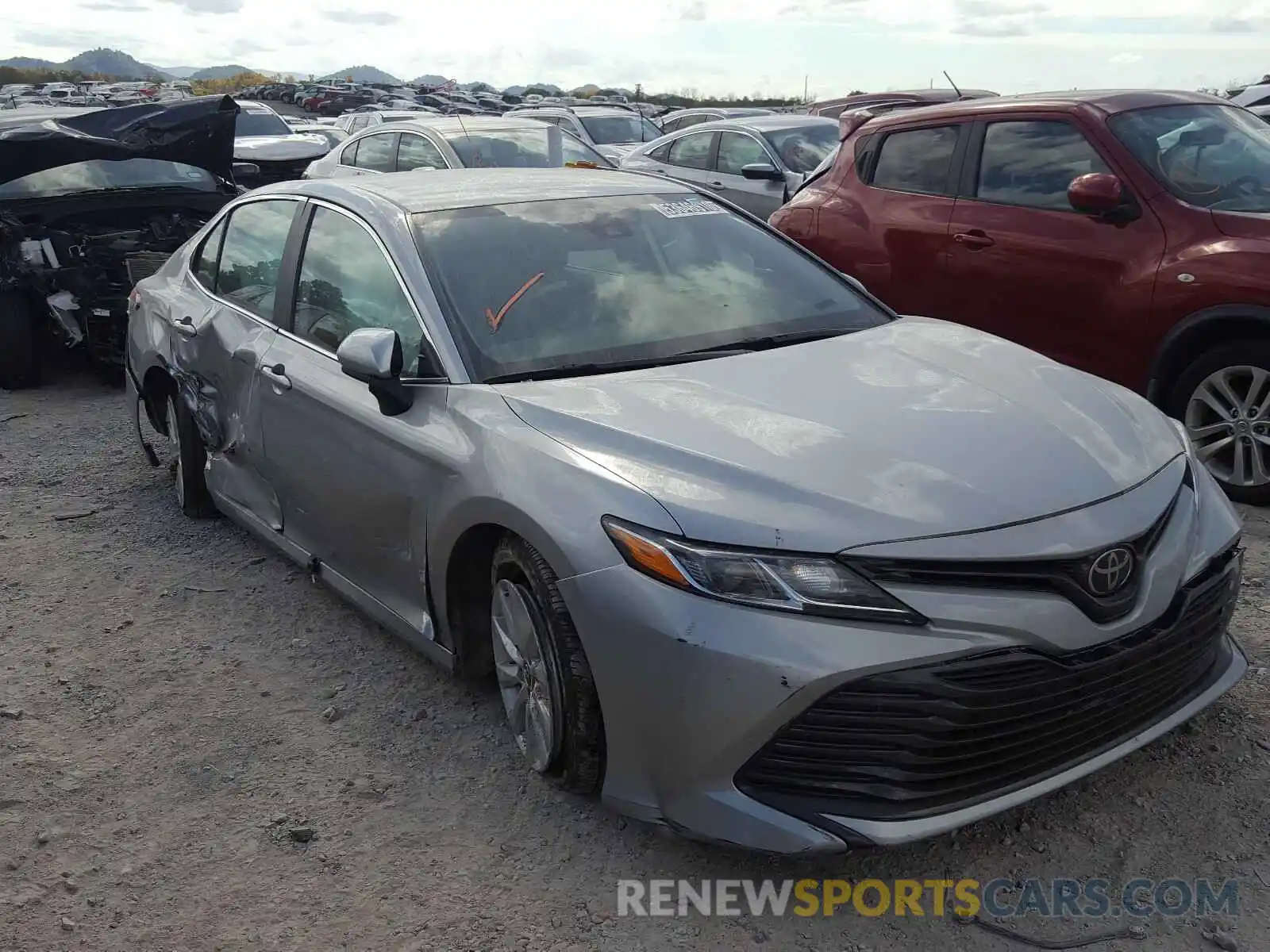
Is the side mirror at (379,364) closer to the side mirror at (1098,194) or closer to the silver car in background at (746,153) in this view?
the side mirror at (1098,194)

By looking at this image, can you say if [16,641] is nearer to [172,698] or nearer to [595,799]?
[172,698]

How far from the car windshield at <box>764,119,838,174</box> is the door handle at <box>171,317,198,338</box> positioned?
300 inches

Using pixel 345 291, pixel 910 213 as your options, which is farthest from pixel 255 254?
pixel 910 213

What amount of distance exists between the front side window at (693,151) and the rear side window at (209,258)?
25.2 feet

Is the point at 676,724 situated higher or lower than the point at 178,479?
higher

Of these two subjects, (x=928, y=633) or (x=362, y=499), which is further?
(x=362, y=499)

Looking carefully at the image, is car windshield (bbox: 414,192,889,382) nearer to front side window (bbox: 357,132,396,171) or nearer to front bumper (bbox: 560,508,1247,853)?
front bumper (bbox: 560,508,1247,853)

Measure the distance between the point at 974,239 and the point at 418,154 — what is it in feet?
22.6

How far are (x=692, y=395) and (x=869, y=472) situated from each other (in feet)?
2.03

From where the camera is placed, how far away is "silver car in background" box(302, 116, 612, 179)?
1091cm

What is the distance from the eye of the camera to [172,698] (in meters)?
3.81

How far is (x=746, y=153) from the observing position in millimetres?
11797

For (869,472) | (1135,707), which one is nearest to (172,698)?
(869,472)

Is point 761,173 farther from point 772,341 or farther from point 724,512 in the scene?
point 724,512
